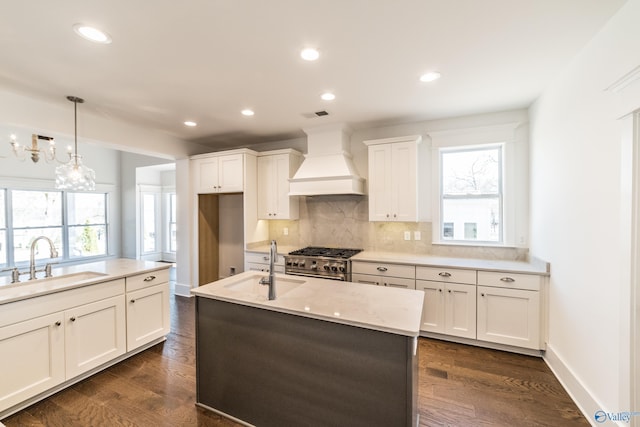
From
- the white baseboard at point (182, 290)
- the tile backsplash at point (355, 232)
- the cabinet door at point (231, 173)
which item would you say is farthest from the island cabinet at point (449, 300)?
the white baseboard at point (182, 290)

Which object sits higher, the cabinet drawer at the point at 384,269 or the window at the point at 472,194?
the window at the point at 472,194

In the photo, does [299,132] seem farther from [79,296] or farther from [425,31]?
[79,296]

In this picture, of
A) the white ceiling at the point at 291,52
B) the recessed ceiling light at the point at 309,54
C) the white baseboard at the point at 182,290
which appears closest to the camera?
the white ceiling at the point at 291,52

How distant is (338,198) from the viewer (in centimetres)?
434

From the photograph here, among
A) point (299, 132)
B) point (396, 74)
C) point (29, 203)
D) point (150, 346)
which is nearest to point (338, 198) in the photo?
point (299, 132)

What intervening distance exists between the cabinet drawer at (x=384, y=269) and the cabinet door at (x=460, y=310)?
1.38 feet

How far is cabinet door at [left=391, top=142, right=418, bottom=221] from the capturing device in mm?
3604

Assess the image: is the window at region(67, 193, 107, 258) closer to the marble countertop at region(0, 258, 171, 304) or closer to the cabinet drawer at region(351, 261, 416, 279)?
the marble countertop at region(0, 258, 171, 304)

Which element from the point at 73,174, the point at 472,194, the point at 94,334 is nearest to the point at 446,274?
the point at 472,194

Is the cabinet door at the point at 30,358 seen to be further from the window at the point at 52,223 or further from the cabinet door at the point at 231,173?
the window at the point at 52,223

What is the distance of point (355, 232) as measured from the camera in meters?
4.24

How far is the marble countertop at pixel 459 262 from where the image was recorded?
287 cm

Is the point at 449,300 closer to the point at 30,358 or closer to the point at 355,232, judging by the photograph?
the point at 355,232

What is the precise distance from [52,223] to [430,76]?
7.88 meters
